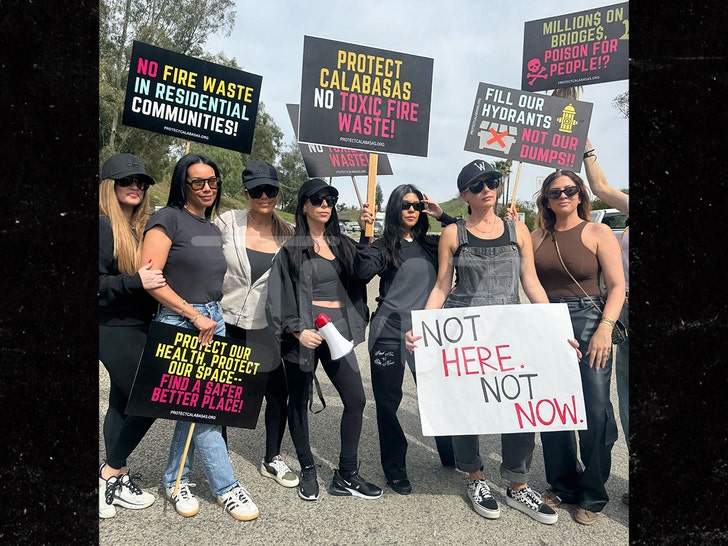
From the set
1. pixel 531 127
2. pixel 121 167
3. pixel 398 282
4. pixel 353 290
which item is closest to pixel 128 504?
pixel 353 290

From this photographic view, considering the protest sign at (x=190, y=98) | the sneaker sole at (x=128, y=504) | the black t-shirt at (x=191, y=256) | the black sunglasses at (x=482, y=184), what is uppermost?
the protest sign at (x=190, y=98)

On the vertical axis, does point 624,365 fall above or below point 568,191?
below

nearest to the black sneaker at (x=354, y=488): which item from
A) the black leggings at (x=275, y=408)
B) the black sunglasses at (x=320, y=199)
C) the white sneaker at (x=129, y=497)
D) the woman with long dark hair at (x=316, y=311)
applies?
the woman with long dark hair at (x=316, y=311)

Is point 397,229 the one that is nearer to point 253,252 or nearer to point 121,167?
point 253,252

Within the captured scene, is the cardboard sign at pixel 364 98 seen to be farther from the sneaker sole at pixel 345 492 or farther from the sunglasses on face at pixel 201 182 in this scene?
the sneaker sole at pixel 345 492

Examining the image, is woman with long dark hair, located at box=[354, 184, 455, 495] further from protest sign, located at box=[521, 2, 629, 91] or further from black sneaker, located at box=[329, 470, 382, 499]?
protest sign, located at box=[521, 2, 629, 91]

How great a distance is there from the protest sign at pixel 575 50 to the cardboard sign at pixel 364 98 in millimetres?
630

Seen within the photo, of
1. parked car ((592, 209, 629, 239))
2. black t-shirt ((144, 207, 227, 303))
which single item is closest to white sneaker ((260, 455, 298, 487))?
black t-shirt ((144, 207, 227, 303))

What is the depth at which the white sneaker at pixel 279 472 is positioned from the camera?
3.19 meters

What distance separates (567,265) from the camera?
112 inches

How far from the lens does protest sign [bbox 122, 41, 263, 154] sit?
8.86 feet

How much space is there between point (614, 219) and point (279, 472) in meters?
2.49
